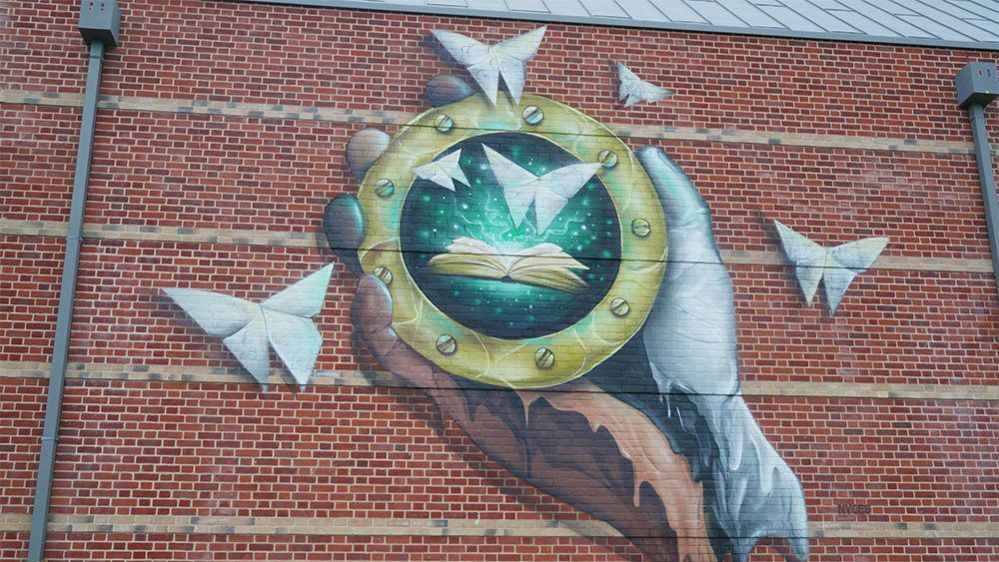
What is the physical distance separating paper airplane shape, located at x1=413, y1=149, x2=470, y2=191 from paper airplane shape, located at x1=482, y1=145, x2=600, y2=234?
293mm

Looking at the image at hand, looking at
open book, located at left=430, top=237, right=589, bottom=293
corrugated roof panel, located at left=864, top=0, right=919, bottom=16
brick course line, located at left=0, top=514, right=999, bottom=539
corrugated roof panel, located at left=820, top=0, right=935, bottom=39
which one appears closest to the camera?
brick course line, located at left=0, top=514, right=999, bottom=539

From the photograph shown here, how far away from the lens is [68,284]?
27.5 feet

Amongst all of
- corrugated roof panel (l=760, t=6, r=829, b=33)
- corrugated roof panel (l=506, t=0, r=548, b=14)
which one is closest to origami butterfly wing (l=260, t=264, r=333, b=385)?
corrugated roof panel (l=506, t=0, r=548, b=14)

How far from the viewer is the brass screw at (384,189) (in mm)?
8953

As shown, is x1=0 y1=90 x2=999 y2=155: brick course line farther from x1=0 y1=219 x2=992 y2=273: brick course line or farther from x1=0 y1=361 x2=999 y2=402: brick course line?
x1=0 y1=361 x2=999 y2=402: brick course line

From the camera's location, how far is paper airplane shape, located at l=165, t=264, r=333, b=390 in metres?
8.46

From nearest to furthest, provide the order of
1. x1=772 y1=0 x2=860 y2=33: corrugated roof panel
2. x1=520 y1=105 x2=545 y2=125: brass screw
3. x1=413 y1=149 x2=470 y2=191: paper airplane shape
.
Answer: x1=413 y1=149 x2=470 y2=191: paper airplane shape
x1=520 y1=105 x2=545 y2=125: brass screw
x1=772 y1=0 x2=860 y2=33: corrugated roof panel

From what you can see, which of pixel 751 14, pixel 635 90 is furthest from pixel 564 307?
pixel 751 14

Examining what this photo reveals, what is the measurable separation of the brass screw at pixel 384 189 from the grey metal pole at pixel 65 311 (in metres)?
2.39

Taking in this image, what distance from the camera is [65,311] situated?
27.2ft

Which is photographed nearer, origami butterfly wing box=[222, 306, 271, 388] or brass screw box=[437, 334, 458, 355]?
origami butterfly wing box=[222, 306, 271, 388]

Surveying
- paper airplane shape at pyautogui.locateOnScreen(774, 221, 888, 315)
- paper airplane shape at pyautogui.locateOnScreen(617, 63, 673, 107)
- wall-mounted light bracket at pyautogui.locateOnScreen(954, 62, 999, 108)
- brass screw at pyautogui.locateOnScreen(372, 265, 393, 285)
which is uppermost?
wall-mounted light bracket at pyautogui.locateOnScreen(954, 62, 999, 108)

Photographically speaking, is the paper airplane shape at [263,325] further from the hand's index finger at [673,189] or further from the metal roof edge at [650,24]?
the hand's index finger at [673,189]

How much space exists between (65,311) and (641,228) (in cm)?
480
